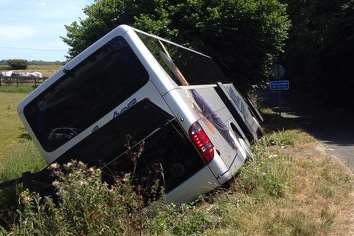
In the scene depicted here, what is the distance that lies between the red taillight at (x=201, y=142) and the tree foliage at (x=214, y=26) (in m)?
12.7

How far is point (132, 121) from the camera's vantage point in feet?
25.3

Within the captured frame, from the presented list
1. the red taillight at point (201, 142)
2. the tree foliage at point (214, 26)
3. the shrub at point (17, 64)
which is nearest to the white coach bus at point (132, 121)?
the red taillight at point (201, 142)

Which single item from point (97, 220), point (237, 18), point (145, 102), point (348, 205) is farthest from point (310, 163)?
point (237, 18)

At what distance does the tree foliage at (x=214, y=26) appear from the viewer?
20.8m

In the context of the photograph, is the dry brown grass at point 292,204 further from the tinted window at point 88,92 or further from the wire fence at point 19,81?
the wire fence at point 19,81

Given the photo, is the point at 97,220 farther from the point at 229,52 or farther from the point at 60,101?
the point at 229,52

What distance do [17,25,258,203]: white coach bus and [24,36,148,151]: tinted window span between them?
14 millimetres

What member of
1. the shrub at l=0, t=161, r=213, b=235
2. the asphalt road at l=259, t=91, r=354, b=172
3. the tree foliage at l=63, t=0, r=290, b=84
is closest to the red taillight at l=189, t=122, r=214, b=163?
the shrub at l=0, t=161, r=213, b=235

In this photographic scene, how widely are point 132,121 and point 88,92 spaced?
89 cm

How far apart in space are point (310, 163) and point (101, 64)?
15.8 ft

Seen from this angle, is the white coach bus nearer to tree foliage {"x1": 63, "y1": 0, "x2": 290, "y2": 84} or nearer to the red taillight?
the red taillight

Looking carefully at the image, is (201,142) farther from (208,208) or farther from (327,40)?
(327,40)

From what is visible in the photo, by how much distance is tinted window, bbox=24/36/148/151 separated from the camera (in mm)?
8008

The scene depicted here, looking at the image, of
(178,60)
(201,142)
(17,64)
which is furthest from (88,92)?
(17,64)
